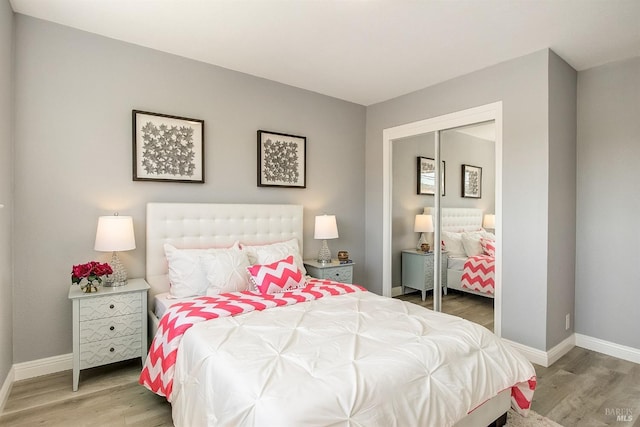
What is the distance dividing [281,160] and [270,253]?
1.15 m

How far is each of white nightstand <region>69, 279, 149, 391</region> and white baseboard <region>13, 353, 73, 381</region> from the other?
400 mm

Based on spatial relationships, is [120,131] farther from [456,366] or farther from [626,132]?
[626,132]

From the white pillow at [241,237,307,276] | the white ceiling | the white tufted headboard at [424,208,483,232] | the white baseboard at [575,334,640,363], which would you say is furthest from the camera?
the white tufted headboard at [424,208,483,232]

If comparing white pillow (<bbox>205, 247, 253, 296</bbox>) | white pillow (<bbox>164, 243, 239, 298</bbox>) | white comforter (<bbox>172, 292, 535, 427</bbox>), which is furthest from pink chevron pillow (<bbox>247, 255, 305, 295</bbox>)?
white comforter (<bbox>172, 292, 535, 427</bbox>)

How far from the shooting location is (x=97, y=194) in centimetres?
283

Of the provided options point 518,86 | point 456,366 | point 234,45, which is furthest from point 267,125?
point 456,366

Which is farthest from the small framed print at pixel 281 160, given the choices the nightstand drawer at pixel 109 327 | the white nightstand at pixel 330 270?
the nightstand drawer at pixel 109 327

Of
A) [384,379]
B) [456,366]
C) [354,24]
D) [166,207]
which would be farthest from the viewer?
[166,207]

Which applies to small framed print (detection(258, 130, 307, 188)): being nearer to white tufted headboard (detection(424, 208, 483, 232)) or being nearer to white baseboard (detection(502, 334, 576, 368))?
white tufted headboard (detection(424, 208, 483, 232))

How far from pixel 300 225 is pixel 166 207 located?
1.42m

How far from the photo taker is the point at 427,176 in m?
3.94

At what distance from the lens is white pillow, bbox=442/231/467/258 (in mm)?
3729

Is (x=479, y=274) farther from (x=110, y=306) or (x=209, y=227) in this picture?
(x=110, y=306)

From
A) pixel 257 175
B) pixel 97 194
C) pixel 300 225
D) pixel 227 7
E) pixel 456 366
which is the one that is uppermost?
pixel 227 7
